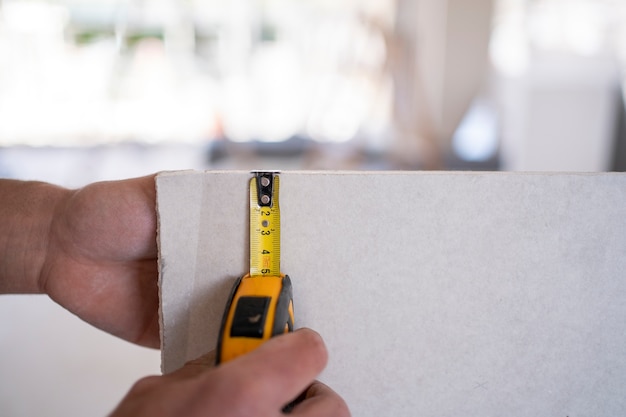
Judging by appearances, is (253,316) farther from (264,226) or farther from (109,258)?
(109,258)

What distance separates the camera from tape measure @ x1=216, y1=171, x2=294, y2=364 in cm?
57

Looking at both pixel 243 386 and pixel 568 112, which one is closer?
pixel 243 386

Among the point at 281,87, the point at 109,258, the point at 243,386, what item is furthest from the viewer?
the point at 281,87

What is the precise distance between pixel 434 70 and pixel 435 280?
358cm

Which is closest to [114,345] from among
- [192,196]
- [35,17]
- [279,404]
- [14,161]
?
[192,196]

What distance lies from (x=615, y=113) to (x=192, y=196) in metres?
3.67

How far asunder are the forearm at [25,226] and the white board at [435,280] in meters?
0.34

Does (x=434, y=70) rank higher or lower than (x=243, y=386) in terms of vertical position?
higher

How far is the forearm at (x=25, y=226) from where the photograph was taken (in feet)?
2.94

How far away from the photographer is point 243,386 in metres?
0.47

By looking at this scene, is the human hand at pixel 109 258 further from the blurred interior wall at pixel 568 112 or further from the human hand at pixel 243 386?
the blurred interior wall at pixel 568 112

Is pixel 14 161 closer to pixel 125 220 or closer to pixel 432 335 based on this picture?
pixel 125 220

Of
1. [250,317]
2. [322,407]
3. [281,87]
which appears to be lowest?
[322,407]

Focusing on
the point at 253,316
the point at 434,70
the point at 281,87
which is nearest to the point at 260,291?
the point at 253,316
